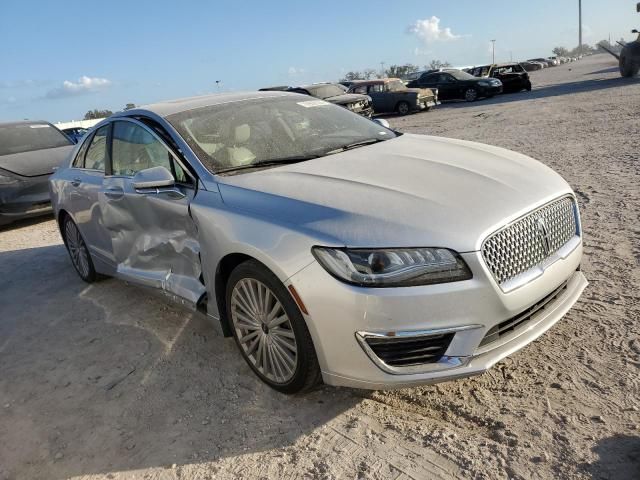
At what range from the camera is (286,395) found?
2.92 metres

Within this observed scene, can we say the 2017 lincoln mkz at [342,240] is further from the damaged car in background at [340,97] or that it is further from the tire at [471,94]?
the tire at [471,94]

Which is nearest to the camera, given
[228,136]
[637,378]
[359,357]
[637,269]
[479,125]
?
[359,357]

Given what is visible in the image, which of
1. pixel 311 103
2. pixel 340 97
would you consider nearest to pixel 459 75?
pixel 340 97

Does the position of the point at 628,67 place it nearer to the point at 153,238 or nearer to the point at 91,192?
the point at 91,192

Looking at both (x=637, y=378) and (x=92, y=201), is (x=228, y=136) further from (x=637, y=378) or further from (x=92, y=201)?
(x=637, y=378)

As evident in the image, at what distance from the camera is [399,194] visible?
103 inches

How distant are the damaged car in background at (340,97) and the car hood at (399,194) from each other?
13924 mm

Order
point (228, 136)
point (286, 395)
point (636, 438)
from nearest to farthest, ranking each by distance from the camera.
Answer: point (636, 438), point (286, 395), point (228, 136)

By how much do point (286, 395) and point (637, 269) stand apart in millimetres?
2733

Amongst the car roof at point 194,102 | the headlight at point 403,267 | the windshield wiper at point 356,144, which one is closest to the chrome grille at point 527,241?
the headlight at point 403,267

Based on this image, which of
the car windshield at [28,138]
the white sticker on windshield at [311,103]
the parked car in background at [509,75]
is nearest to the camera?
the white sticker on windshield at [311,103]

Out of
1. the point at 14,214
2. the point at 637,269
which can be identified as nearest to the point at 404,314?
the point at 637,269

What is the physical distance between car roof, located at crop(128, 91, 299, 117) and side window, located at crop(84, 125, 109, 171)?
17.1 inches

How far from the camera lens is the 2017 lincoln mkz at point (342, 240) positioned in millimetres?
2334
